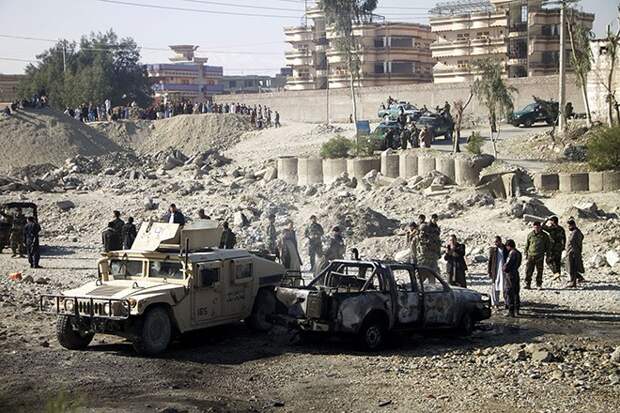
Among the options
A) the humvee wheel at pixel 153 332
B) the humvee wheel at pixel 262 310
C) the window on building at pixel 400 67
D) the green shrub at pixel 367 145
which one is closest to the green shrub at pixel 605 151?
the green shrub at pixel 367 145

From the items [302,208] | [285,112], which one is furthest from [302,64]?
[302,208]

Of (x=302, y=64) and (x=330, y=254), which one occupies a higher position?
(x=302, y=64)

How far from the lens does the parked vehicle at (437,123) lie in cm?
4431

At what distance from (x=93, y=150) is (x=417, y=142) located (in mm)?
22288

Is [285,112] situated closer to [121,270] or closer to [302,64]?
[302,64]

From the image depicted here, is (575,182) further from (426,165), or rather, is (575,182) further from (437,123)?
(437,123)

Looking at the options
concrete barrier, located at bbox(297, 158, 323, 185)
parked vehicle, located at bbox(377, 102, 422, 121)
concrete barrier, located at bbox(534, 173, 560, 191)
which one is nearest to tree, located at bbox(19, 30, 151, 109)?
parked vehicle, located at bbox(377, 102, 422, 121)

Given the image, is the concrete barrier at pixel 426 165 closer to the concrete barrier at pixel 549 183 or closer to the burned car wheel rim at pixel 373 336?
the concrete barrier at pixel 549 183

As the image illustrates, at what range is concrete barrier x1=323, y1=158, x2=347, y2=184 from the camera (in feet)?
120

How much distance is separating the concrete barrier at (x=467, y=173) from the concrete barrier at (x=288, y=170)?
775cm

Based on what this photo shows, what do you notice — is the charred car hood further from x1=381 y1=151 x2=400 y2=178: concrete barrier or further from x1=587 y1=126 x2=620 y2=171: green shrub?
x1=381 y1=151 x2=400 y2=178: concrete barrier

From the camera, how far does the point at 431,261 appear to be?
20.3 meters

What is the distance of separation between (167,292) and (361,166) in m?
22.2

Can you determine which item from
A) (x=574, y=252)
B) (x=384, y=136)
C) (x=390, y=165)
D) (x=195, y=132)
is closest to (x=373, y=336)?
(x=574, y=252)
